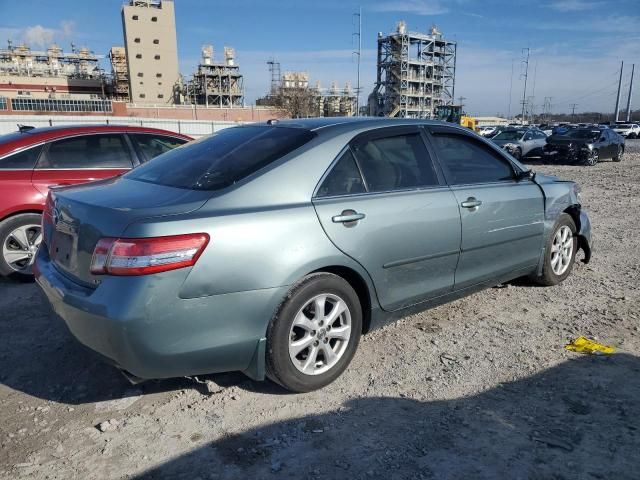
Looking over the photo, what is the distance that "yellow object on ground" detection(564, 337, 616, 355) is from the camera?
3521mm

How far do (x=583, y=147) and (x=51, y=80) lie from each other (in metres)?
77.8

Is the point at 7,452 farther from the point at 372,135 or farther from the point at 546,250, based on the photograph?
the point at 546,250

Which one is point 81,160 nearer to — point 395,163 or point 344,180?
point 344,180

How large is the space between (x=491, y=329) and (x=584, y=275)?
2013 mm

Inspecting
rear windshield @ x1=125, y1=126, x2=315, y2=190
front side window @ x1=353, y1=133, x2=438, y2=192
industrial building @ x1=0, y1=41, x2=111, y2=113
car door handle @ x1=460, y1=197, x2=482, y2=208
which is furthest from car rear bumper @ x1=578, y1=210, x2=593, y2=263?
industrial building @ x1=0, y1=41, x2=111, y2=113

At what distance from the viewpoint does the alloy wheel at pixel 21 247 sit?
192 inches

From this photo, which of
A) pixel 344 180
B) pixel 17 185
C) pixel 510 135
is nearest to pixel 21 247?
pixel 17 185

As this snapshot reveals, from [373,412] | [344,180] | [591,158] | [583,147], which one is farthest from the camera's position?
[591,158]

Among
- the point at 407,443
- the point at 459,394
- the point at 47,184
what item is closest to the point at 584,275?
the point at 459,394

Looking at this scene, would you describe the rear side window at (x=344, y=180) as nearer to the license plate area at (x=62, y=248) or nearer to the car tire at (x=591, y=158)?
the license plate area at (x=62, y=248)

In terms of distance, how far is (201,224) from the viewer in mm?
2490

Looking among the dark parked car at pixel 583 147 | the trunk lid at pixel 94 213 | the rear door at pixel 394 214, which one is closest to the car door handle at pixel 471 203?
the rear door at pixel 394 214

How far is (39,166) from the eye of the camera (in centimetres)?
503

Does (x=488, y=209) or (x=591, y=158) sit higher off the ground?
(x=488, y=209)
